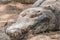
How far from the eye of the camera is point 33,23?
76.5 inches

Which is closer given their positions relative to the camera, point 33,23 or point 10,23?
point 33,23

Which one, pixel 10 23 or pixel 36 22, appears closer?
pixel 36 22

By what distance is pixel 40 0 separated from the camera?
8.65ft

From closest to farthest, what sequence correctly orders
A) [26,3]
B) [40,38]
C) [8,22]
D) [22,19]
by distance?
[40,38]
[22,19]
[8,22]
[26,3]

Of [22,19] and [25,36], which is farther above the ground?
[22,19]

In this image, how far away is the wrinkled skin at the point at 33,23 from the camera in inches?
73.9

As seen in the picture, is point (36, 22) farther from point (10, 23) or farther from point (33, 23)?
point (10, 23)

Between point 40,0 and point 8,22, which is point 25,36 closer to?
point 8,22

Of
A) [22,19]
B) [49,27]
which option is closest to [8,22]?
[22,19]

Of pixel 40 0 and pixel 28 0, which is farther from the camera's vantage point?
pixel 28 0

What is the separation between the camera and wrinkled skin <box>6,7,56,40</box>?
1877 millimetres

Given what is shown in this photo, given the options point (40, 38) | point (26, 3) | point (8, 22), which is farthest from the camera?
point (26, 3)

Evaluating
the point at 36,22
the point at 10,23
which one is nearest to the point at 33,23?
the point at 36,22

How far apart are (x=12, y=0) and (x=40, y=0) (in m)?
0.62
